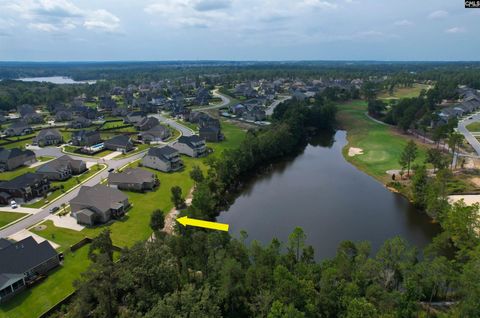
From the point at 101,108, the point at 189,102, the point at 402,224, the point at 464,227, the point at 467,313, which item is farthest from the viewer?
the point at 189,102

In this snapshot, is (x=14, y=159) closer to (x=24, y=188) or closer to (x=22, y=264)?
(x=24, y=188)

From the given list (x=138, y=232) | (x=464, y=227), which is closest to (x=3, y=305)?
(x=138, y=232)

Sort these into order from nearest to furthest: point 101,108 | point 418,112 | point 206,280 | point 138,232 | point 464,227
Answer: point 206,280 < point 464,227 < point 138,232 < point 418,112 < point 101,108

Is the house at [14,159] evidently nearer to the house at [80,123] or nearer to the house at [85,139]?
the house at [85,139]

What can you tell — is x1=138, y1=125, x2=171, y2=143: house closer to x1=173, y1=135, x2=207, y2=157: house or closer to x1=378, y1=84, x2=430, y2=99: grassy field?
x1=173, y1=135, x2=207, y2=157: house

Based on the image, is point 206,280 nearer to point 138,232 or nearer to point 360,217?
point 138,232

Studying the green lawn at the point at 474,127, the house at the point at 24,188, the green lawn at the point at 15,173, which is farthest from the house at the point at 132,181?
the green lawn at the point at 474,127

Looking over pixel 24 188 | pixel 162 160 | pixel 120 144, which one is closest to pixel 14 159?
pixel 24 188
